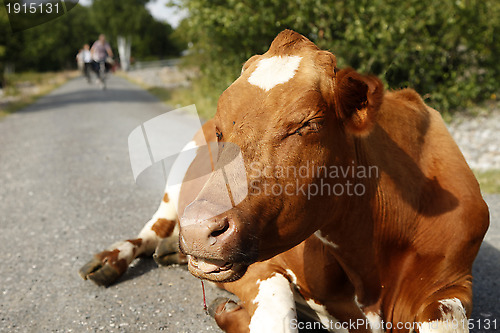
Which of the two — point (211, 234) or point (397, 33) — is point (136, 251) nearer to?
point (211, 234)

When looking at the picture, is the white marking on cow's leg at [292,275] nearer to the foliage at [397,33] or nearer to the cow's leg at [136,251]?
the cow's leg at [136,251]

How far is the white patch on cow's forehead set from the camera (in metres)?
1.93

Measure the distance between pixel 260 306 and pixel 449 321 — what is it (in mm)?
928

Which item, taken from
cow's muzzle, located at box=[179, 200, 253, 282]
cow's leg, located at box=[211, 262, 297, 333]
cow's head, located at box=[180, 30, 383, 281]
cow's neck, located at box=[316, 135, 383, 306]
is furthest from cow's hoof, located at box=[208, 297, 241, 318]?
cow's muzzle, located at box=[179, 200, 253, 282]

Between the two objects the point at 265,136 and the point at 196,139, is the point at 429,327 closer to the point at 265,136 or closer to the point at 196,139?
the point at 265,136

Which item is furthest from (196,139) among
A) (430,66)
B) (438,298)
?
(430,66)

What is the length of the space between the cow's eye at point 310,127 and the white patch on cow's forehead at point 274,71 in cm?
21

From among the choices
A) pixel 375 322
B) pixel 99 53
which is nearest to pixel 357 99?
pixel 375 322

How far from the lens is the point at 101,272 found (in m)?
3.44

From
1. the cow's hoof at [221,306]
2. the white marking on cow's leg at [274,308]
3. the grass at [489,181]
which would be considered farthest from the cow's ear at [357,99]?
the grass at [489,181]

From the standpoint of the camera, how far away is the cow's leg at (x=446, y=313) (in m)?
2.03

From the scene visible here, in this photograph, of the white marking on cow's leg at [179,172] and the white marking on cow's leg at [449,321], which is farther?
the white marking on cow's leg at [179,172]

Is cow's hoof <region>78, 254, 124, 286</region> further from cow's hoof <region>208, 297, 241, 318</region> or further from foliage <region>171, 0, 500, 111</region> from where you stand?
foliage <region>171, 0, 500, 111</region>

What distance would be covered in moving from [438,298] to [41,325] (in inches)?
95.8
